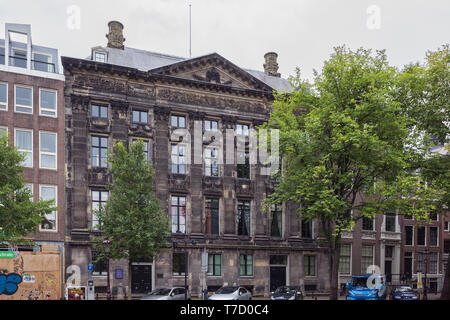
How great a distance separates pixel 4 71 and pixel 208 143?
16741mm

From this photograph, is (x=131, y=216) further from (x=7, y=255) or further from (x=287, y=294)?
(x=287, y=294)

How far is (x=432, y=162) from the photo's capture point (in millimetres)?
30234

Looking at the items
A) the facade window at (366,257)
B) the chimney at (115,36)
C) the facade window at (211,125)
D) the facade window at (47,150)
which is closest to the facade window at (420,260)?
the facade window at (366,257)

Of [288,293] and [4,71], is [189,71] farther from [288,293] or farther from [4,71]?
[288,293]

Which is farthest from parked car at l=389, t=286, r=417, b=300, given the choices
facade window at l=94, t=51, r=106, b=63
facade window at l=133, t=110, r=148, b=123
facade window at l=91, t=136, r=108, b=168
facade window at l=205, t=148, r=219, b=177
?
facade window at l=94, t=51, r=106, b=63

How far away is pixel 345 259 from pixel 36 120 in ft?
101

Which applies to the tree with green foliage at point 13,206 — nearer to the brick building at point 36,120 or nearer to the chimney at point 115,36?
the brick building at point 36,120

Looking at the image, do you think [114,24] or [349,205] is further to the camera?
[114,24]

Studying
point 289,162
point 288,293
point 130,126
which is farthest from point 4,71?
point 288,293

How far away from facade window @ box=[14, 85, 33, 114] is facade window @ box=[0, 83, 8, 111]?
670 millimetres

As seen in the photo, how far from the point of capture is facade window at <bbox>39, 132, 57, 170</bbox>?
33719 millimetres

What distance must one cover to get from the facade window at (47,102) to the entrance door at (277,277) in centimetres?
2284

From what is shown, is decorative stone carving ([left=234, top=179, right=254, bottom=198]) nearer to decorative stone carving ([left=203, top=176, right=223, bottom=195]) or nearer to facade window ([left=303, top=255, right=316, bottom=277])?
decorative stone carving ([left=203, top=176, right=223, bottom=195])

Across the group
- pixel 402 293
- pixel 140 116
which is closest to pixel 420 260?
pixel 402 293
